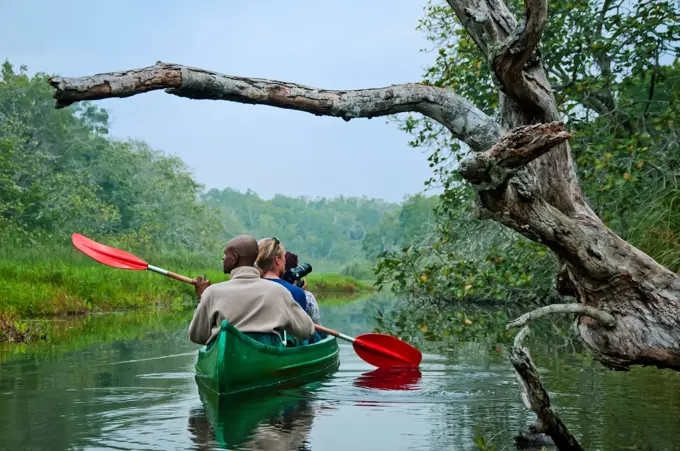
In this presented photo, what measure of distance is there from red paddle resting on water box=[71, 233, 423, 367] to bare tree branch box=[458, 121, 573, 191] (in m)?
5.47

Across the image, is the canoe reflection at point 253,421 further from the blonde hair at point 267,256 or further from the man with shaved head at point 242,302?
the blonde hair at point 267,256

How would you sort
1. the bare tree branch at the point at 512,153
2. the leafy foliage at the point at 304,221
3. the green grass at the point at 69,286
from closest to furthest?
the bare tree branch at the point at 512,153 → the green grass at the point at 69,286 → the leafy foliage at the point at 304,221

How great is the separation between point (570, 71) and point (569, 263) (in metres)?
9.14

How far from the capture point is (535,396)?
13.1 ft

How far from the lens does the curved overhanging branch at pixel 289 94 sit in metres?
3.70

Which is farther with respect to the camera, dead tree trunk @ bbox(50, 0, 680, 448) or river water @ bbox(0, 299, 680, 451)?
river water @ bbox(0, 299, 680, 451)

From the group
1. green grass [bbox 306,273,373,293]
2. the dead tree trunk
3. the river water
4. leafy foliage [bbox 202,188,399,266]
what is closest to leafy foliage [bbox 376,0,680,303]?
the river water

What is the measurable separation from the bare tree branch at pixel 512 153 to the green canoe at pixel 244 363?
Result: 2.89 meters

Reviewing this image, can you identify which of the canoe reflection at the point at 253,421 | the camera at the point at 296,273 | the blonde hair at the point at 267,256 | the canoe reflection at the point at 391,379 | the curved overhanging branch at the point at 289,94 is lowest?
the canoe reflection at the point at 253,421

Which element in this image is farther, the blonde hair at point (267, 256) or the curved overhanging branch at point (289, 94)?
the blonde hair at point (267, 256)

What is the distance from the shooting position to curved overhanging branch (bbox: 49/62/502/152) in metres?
3.70

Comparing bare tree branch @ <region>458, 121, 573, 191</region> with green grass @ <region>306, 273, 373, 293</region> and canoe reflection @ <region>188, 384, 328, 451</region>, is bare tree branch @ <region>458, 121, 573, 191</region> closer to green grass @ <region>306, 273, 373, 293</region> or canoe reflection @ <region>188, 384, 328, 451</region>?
canoe reflection @ <region>188, 384, 328, 451</region>

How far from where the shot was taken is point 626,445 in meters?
5.03

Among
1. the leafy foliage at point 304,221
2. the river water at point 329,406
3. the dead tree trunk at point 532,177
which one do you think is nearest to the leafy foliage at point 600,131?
the river water at point 329,406
